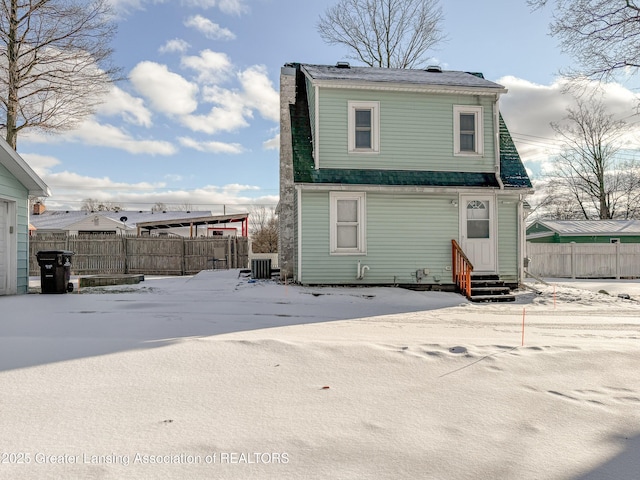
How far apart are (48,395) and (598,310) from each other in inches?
414

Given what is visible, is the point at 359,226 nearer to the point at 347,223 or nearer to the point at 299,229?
the point at 347,223

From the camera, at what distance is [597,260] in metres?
21.1

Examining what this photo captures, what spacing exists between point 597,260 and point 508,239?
→ 11753 millimetres

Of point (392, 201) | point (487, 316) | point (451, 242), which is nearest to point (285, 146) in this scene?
point (392, 201)

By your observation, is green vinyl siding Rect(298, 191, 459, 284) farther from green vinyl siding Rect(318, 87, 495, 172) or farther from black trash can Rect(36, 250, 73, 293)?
black trash can Rect(36, 250, 73, 293)

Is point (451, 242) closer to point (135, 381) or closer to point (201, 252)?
point (135, 381)

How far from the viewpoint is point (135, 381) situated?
11.9 feet

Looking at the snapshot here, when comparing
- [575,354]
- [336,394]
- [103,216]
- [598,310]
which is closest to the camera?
[336,394]

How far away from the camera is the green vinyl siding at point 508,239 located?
1267 cm

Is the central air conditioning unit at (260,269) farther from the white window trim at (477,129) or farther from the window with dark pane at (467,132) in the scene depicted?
the window with dark pane at (467,132)

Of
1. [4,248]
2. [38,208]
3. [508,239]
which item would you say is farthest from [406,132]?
[38,208]

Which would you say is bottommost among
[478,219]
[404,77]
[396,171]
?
[478,219]

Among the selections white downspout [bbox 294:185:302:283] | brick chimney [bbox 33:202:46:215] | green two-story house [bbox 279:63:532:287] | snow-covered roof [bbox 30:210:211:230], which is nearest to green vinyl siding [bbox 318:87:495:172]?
green two-story house [bbox 279:63:532:287]

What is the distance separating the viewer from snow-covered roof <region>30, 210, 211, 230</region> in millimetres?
32562
